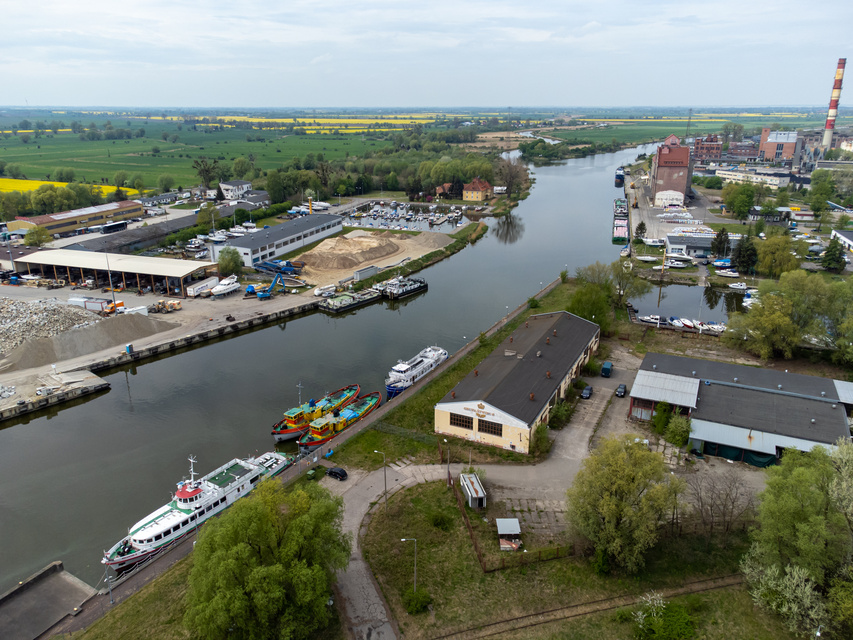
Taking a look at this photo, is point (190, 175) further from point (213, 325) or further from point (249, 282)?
point (213, 325)

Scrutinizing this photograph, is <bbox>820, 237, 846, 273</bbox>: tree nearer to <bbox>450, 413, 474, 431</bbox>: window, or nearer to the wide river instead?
the wide river

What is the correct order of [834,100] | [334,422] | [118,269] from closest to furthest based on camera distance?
[334,422] → [118,269] → [834,100]

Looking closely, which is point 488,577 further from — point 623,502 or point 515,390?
point 515,390

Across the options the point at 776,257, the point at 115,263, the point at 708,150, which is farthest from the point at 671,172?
the point at 115,263

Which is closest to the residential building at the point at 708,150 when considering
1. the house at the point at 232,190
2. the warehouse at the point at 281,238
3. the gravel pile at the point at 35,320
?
the warehouse at the point at 281,238

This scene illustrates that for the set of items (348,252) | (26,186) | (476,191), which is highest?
(26,186)

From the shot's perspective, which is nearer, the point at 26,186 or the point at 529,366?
the point at 529,366

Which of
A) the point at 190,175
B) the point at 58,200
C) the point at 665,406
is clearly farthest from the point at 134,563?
the point at 190,175
